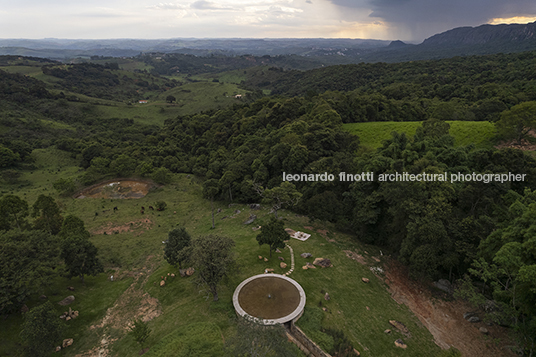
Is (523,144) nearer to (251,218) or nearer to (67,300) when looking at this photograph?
(251,218)

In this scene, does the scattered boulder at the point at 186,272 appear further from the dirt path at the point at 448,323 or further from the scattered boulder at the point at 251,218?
the dirt path at the point at 448,323

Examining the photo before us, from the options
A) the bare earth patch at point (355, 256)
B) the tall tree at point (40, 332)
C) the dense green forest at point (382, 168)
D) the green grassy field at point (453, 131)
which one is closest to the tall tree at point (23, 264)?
the dense green forest at point (382, 168)

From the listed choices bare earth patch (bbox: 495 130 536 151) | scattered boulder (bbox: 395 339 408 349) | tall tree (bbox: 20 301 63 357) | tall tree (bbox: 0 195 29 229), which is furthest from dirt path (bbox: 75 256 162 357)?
bare earth patch (bbox: 495 130 536 151)

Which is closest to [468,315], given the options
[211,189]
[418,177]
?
[418,177]

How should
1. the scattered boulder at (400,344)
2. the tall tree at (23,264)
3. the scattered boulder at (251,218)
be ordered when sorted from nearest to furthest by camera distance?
the tall tree at (23,264)
the scattered boulder at (400,344)
the scattered boulder at (251,218)

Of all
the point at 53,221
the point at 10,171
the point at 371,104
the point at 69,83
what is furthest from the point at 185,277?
the point at 69,83

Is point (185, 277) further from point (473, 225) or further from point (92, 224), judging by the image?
point (473, 225)
